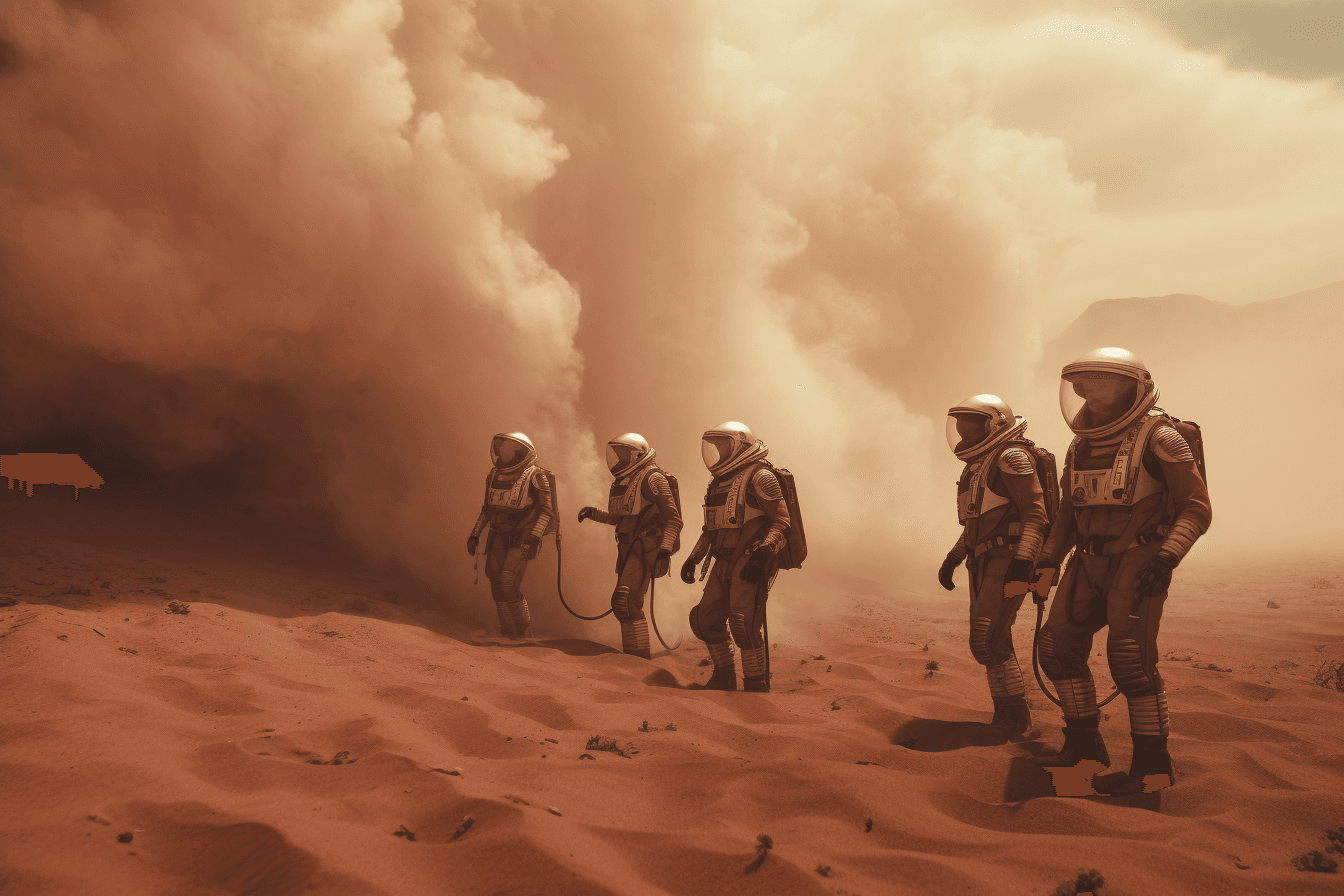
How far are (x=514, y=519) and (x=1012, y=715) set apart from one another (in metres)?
5.55

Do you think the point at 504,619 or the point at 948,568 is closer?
the point at 948,568

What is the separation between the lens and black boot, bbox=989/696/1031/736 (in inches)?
213

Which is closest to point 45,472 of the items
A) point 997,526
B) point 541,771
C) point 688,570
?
point 688,570

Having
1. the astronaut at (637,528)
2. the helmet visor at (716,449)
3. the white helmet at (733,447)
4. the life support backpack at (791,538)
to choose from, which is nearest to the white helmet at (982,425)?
the life support backpack at (791,538)

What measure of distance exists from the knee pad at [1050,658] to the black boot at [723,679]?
9.41 ft

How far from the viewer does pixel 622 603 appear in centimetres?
861

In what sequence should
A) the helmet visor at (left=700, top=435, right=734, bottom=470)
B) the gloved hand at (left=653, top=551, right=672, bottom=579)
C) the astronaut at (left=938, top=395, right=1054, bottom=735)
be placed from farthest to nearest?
1. the gloved hand at (left=653, top=551, right=672, bottom=579)
2. the helmet visor at (left=700, top=435, right=734, bottom=470)
3. the astronaut at (left=938, top=395, right=1054, bottom=735)

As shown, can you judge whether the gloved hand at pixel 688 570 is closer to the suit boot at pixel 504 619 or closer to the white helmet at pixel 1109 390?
the suit boot at pixel 504 619

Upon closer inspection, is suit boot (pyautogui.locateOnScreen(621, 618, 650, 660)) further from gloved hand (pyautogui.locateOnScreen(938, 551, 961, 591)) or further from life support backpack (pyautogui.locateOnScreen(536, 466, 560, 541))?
gloved hand (pyautogui.locateOnScreen(938, 551, 961, 591))

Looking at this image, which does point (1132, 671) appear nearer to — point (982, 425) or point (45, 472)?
point (982, 425)

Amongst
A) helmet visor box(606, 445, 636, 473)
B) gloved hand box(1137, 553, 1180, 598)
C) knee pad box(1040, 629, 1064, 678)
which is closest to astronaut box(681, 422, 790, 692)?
helmet visor box(606, 445, 636, 473)

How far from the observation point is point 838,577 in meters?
17.0

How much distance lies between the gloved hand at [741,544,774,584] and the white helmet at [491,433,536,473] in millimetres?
3478

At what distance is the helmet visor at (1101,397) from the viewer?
15.1 ft
